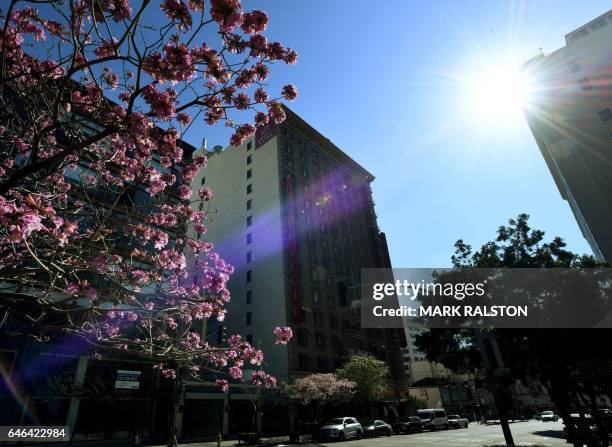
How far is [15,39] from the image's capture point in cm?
616

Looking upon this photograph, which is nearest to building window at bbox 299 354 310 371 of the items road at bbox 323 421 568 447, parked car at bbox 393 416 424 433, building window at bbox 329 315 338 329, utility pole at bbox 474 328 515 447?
building window at bbox 329 315 338 329

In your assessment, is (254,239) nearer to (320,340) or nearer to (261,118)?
(320,340)

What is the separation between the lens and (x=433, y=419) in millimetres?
35938

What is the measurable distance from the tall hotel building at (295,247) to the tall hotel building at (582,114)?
80.5ft

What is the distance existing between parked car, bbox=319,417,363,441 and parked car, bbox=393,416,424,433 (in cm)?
751

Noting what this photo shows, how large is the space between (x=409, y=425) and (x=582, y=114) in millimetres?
35599

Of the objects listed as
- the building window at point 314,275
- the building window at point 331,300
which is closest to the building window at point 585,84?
the building window at point 314,275

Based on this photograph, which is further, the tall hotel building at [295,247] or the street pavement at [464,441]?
the tall hotel building at [295,247]

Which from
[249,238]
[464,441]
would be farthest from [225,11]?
[249,238]

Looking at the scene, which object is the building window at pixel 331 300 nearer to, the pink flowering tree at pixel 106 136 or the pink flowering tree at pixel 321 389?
the pink flowering tree at pixel 321 389

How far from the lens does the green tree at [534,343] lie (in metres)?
16.7

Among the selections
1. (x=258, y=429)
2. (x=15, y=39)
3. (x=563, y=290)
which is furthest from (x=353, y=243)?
(x=15, y=39)

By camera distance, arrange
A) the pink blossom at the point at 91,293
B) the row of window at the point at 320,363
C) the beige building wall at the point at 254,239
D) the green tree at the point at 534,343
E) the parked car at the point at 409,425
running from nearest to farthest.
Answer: the pink blossom at the point at 91,293 < the green tree at the point at 534,343 < the parked car at the point at 409,425 < the row of window at the point at 320,363 < the beige building wall at the point at 254,239

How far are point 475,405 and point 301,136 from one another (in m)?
60.9
